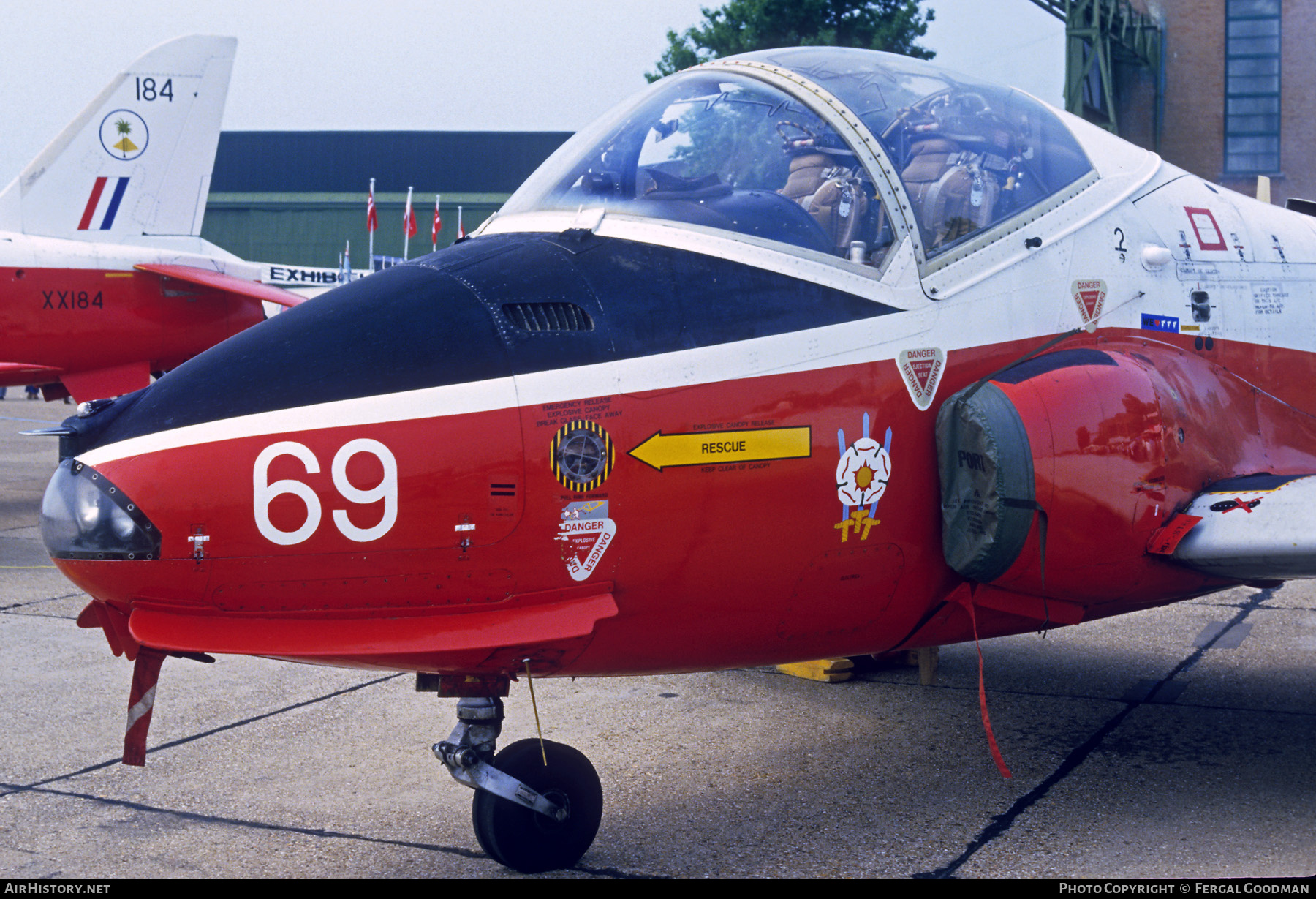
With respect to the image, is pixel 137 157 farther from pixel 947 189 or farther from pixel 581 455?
pixel 581 455

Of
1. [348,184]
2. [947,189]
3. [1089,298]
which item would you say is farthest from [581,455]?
[348,184]

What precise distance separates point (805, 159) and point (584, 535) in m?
1.56

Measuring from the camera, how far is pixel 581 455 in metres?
3.32

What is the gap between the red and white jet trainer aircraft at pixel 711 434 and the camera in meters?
3.15

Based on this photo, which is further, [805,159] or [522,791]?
[805,159]

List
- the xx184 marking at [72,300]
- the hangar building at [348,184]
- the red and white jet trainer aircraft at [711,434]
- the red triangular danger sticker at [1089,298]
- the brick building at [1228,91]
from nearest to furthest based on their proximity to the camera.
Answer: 1. the red and white jet trainer aircraft at [711,434]
2. the red triangular danger sticker at [1089,298]
3. the xx184 marking at [72,300]
4. the brick building at [1228,91]
5. the hangar building at [348,184]

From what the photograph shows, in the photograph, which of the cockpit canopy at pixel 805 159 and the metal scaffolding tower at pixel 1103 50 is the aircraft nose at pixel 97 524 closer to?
the cockpit canopy at pixel 805 159

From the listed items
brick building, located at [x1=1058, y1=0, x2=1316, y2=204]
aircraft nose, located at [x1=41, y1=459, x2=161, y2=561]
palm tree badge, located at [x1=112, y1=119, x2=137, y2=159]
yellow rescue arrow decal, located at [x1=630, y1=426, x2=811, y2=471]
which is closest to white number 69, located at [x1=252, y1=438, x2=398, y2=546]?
aircraft nose, located at [x1=41, y1=459, x2=161, y2=561]

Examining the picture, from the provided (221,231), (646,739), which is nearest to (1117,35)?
(646,739)

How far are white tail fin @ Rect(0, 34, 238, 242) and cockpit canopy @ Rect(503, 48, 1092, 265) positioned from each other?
10.3m

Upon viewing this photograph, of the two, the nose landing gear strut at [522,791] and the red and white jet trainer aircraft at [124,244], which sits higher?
the red and white jet trainer aircraft at [124,244]

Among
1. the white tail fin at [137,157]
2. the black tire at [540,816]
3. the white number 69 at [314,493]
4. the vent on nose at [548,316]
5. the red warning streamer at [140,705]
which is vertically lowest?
the black tire at [540,816]

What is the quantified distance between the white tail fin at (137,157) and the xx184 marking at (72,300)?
696 millimetres

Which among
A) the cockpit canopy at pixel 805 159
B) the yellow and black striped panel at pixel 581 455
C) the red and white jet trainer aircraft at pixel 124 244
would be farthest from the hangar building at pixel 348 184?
the yellow and black striped panel at pixel 581 455
